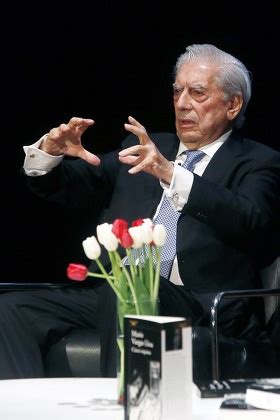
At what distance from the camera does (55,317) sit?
3.32 metres

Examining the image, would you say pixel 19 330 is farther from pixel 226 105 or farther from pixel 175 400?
pixel 175 400

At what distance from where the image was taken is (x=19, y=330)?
3182 millimetres

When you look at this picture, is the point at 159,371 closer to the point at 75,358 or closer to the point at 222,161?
the point at 75,358

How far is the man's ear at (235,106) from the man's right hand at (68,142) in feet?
1.89

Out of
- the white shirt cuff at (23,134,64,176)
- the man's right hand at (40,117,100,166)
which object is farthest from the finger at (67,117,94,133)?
the white shirt cuff at (23,134,64,176)

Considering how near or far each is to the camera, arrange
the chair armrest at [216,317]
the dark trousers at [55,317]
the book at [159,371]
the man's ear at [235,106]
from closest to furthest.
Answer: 1. the book at [159,371]
2. the chair armrest at [216,317]
3. the dark trousers at [55,317]
4. the man's ear at [235,106]

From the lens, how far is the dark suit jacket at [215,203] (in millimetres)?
3250

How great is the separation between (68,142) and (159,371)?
67.8 inches

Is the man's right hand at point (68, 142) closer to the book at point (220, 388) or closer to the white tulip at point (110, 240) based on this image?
the white tulip at point (110, 240)

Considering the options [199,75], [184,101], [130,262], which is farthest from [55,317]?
[130,262]

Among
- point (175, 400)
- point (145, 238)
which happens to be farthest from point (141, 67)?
point (175, 400)

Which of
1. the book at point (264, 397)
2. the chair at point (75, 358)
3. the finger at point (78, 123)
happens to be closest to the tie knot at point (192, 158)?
the finger at point (78, 123)

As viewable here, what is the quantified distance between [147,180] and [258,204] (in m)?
0.46

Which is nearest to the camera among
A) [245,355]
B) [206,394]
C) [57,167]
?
[206,394]
